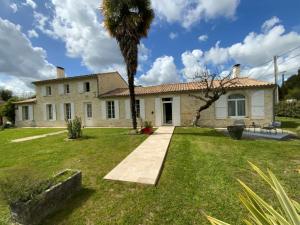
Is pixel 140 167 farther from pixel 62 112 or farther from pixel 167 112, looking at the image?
pixel 62 112

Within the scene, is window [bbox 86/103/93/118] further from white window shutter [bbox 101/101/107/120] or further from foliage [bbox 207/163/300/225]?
foliage [bbox 207/163/300/225]

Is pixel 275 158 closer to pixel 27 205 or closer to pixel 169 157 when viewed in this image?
pixel 169 157

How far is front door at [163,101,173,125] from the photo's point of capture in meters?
15.2

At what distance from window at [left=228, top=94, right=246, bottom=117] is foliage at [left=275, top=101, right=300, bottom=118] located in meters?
9.99

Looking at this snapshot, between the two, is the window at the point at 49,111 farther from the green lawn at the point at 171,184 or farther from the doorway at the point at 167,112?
the green lawn at the point at 171,184

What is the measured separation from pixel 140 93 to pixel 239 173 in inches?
460

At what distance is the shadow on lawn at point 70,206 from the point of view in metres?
2.87

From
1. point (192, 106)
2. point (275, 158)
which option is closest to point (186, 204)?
point (275, 158)

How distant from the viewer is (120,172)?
4676 millimetres

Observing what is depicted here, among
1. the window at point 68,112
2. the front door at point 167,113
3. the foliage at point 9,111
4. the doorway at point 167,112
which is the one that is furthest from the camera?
the foliage at point 9,111

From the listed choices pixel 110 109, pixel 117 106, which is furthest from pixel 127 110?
pixel 110 109

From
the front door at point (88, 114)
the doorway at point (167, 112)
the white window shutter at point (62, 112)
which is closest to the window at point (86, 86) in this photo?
the front door at point (88, 114)

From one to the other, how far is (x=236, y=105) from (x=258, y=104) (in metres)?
1.42

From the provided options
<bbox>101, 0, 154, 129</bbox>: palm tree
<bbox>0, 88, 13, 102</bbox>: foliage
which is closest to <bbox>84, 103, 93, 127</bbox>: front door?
<bbox>101, 0, 154, 129</bbox>: palm tree
